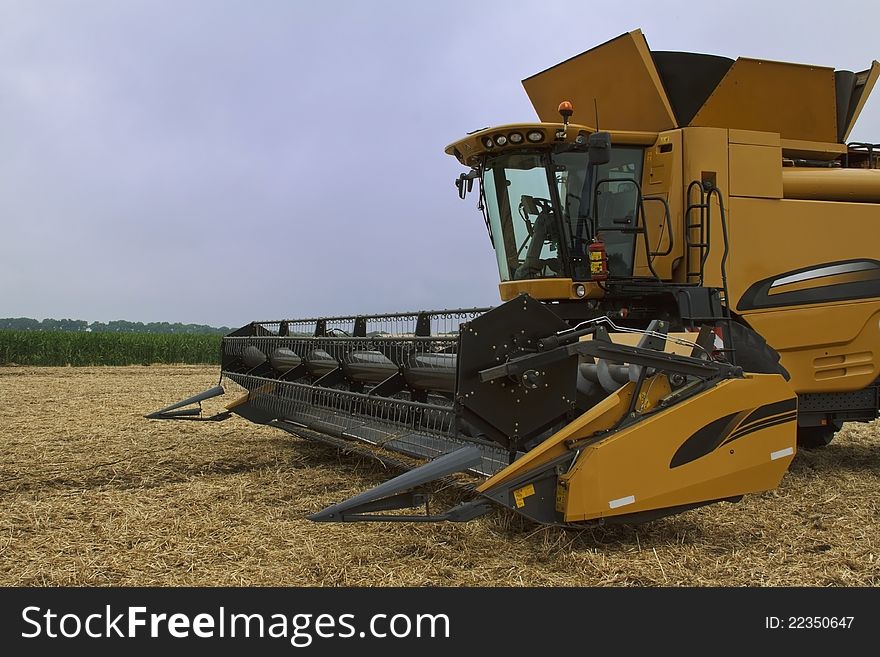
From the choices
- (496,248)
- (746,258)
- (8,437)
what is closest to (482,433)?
(496,248)

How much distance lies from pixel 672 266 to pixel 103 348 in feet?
72.6

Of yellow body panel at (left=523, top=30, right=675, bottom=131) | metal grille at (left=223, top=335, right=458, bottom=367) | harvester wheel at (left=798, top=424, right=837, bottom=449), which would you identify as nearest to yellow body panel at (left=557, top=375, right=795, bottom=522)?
metal grille at (left=223, top=335, right=458, bottom=367)

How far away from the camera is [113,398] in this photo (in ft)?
39.0

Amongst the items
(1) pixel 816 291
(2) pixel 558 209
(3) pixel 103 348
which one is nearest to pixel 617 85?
(2) pixel 558 209

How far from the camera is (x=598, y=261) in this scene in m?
5.56

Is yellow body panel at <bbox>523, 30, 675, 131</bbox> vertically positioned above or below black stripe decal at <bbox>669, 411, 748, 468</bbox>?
above

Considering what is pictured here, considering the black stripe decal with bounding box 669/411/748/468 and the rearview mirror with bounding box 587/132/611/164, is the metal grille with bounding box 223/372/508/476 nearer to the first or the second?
the black stripe decal with bounding box 669/411/748/468

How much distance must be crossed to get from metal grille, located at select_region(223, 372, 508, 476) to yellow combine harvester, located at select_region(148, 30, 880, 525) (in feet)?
0.06

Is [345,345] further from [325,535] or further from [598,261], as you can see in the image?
[598,261]

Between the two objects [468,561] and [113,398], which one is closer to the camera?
[468,561]

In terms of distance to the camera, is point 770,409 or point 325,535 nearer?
point 770,409

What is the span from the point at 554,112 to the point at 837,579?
4901 mm

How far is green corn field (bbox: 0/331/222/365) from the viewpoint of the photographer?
2298cm

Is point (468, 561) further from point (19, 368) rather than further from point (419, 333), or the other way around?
point (19, 368)
